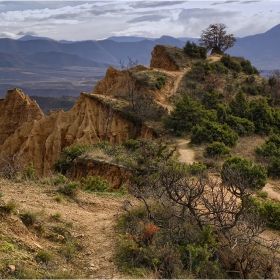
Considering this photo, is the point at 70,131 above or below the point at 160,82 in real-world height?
below

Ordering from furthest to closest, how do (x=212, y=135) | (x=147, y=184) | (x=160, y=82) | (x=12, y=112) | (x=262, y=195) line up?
1. (x=12, y=112)
2. (x=160, y=82)
3. (x=212, y=135)
4. (x=262, y=195)
5. (x=147, y=184)

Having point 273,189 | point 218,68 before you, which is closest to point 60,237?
point 273,189

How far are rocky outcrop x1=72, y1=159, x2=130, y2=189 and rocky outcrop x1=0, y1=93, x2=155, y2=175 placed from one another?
8440 millimetres

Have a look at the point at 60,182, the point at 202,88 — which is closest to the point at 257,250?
the point at 60,182

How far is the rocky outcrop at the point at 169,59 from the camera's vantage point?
36.4 metres

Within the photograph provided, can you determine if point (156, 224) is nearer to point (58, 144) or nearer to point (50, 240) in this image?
point (50, 240)

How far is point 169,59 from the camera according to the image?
37.1 meters

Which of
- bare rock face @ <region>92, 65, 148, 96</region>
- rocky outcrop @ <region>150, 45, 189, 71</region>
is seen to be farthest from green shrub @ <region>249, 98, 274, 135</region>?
rocky outcrop @ <region>150, 45, 189, 71</region>

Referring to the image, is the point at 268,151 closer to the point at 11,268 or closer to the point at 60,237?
the point at 60,237

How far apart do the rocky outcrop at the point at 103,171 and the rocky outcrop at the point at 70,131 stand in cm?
844

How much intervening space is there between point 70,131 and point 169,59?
53.3 feet

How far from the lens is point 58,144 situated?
82.9 ft

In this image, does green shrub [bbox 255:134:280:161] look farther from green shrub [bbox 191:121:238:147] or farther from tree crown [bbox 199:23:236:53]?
tree crown [bbox 199:23:236:53]

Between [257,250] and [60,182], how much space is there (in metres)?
5.77
